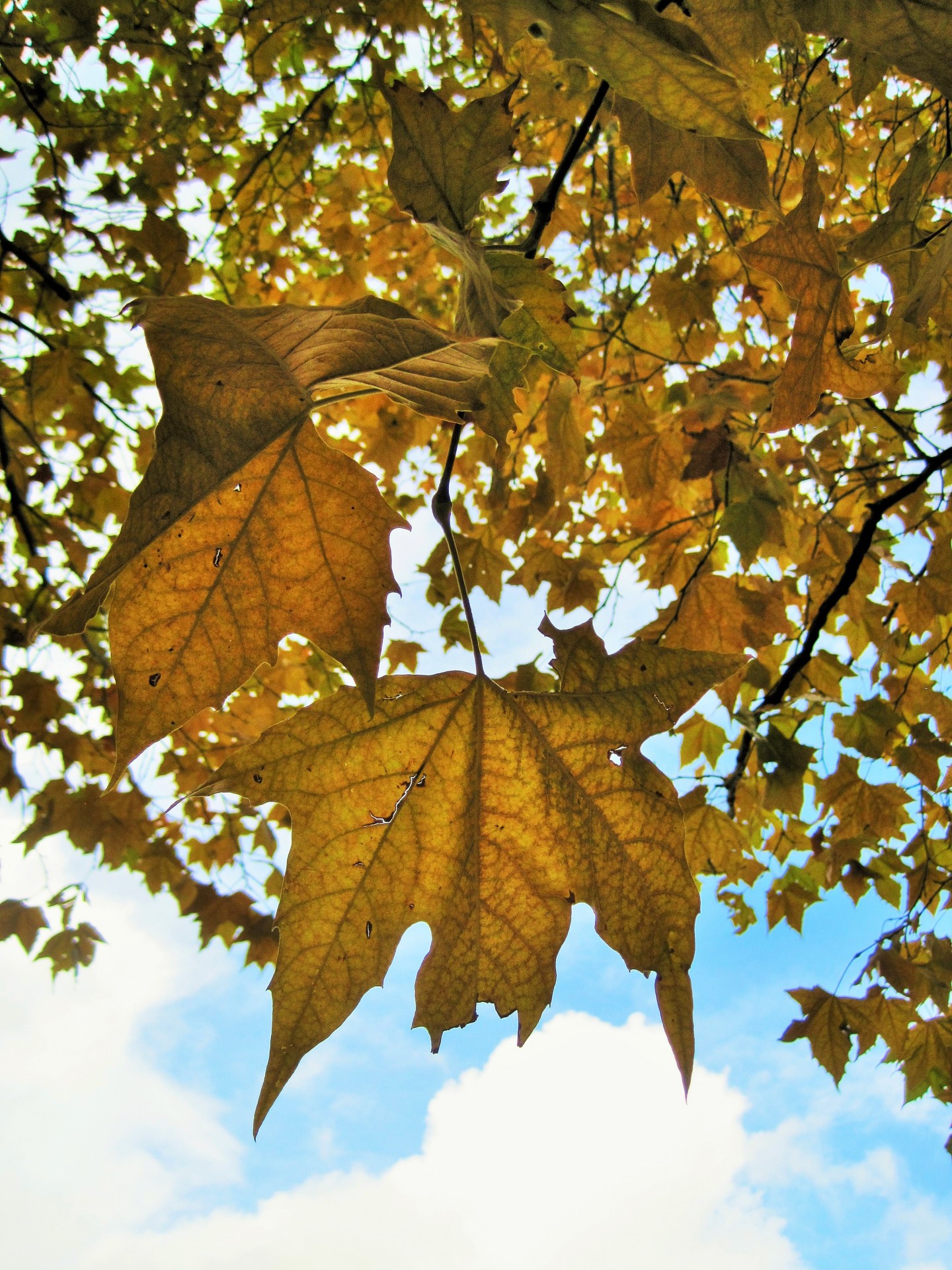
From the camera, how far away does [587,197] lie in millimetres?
3203

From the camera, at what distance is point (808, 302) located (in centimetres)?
100

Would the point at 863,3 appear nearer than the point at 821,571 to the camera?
Yes

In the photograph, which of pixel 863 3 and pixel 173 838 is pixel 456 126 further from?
pixel 173 838

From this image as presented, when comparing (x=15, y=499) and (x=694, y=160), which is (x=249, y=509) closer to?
(x=694, y=160)

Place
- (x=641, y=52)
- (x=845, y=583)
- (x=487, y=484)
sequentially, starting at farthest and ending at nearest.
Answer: (x=487, y=484) → (x=845, y=583) → (x=641, y=52)

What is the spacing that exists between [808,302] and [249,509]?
2.48 ft

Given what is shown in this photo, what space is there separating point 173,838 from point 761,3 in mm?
3431

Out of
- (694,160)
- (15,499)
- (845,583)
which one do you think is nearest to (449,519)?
(694,160)

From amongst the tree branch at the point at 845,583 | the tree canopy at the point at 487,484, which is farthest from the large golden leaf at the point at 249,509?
the tree branch at the point at 845,583

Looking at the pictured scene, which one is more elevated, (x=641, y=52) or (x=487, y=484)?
(x=487, y=484)

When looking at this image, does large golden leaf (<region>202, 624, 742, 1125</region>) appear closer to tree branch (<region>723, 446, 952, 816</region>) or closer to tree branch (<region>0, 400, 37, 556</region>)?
tree branch (<region>723, 446, 952, 816</region>)

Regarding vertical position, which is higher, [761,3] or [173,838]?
[173,838]

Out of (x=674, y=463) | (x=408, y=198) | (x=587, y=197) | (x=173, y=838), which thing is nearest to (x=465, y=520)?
(x=674, y=463)

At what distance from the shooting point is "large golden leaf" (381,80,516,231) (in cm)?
81
